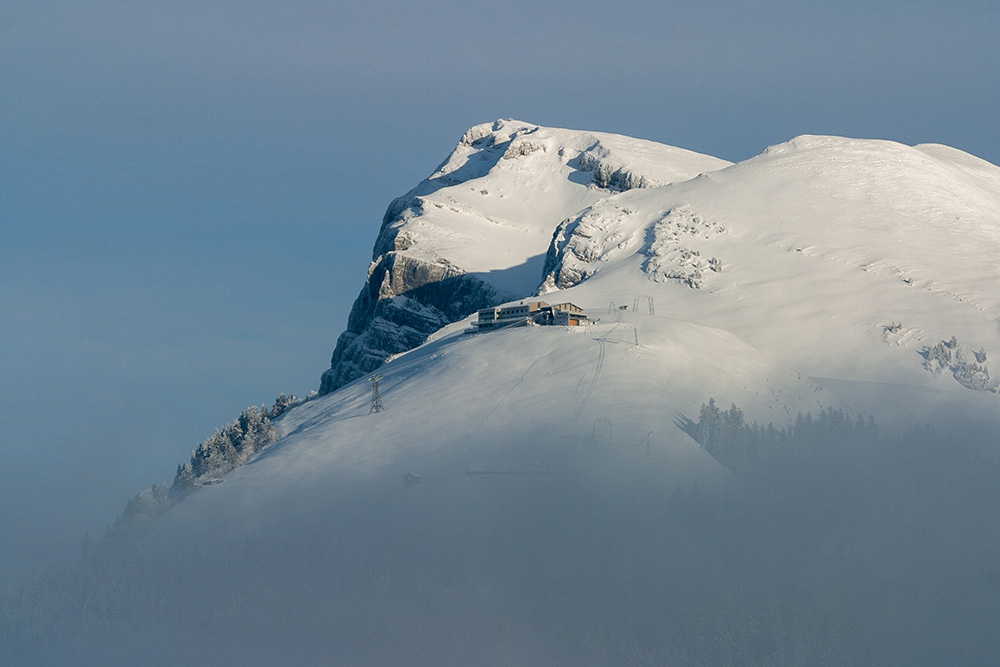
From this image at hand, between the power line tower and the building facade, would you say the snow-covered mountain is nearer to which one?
the power line tower

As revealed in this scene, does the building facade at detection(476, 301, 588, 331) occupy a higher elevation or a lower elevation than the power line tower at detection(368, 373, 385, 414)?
higher

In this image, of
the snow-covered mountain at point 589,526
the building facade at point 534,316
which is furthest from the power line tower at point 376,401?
the building facade at point 534,316

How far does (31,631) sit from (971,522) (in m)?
96.7

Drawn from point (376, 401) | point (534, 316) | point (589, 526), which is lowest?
point (589, 526)

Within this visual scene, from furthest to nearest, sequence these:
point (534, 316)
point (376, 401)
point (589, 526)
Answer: point (534, 316), point (376, 401), point (589, 526)

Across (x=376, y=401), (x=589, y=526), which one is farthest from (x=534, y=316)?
(x=589, y=526)

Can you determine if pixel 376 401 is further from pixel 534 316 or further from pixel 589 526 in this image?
pixel 589 526

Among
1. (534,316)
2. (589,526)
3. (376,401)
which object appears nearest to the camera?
(589,526)

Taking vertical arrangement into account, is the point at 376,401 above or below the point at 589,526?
above

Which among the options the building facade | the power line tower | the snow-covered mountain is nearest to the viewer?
the snow-covered mountain

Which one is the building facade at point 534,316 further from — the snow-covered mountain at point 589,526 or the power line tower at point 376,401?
the power line tower at point 376,401

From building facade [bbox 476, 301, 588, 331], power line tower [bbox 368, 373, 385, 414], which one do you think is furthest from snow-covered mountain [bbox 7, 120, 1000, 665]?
building facade [bbox 476, 301, 588, 331]

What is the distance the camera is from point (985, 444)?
146 m


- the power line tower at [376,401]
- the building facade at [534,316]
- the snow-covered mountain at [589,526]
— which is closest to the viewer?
the snow-covered mountain at [589,526]
